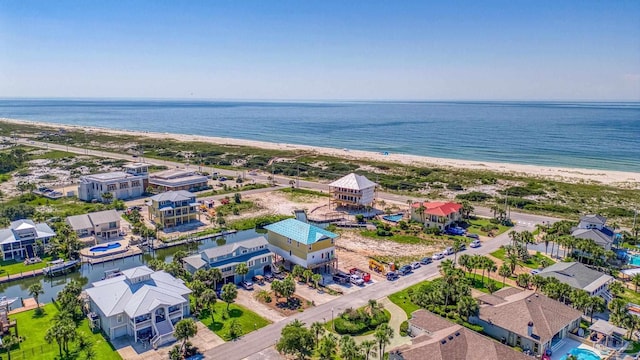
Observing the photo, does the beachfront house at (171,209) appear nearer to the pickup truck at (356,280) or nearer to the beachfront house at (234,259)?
the beachfront house at (234,259)

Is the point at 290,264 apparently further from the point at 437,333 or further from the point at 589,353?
the point at 589,353

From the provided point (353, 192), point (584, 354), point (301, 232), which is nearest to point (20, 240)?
point (301, 232)

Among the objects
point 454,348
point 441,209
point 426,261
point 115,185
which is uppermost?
point 115,185

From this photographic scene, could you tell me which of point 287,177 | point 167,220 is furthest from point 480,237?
point 287,177

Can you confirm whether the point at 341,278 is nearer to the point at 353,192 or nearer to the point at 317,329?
the point at 317,329

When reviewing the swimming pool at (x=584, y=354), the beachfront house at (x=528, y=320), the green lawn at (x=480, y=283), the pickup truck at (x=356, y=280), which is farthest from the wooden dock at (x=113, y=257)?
the swimming pool at (x=584, y=354)

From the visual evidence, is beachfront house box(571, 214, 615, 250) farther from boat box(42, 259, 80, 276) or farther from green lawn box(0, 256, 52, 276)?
green lawn box(0, 256, 52, 276)
